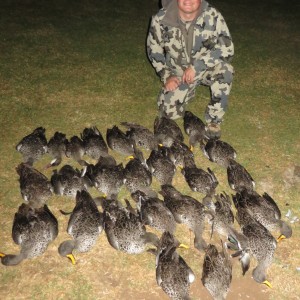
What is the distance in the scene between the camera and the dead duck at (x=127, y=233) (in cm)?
413

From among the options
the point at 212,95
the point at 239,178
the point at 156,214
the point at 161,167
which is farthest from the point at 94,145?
the point at 212,95

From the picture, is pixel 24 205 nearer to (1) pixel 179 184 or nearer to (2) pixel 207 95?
(1) pixel 179 184

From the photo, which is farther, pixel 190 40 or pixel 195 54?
pixel 195 54

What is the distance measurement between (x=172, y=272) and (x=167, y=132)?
8.37ft

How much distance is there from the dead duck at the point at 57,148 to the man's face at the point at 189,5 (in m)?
2.87

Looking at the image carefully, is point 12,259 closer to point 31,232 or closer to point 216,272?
point 31,232

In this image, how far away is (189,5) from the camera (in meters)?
5.47

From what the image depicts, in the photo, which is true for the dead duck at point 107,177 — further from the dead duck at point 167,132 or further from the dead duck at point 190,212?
the dead duck at point 167,132

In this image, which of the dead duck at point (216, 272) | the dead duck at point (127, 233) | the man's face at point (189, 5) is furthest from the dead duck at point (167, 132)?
the dead duck at point (216, 272)

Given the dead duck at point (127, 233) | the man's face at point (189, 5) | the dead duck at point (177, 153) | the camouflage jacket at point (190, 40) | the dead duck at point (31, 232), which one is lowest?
the dead duck at point (31, 232)

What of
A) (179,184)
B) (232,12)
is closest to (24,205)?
(179,184)

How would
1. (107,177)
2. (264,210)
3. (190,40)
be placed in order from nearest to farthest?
(264,210)
(107,177)
(190,40)

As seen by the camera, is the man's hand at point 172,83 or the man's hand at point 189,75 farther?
the man's hand at point 172,83

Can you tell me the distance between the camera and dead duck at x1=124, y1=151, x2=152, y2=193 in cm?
482
